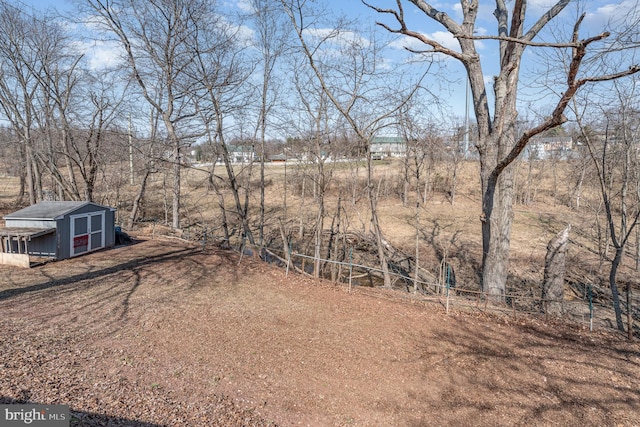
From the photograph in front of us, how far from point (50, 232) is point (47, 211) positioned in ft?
3.61

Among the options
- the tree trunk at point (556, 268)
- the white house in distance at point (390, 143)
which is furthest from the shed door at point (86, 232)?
the tree trunk at point (556, 268)

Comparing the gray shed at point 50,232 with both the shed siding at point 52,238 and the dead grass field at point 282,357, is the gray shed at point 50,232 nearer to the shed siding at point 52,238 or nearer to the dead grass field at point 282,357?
the shed siding at point 52,238

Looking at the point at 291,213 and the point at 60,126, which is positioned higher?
the point at 60,126

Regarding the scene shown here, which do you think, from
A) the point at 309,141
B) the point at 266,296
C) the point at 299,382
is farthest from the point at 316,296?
the point at 309,141

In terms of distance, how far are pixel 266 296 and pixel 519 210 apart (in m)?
19.6

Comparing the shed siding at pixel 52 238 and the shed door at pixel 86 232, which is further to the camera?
the shed door at pixel 86 232

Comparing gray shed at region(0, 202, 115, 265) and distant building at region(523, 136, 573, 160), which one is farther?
distant building at region(523, 136, 573, 160)

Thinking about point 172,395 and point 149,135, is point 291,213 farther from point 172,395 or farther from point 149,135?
point 172,395

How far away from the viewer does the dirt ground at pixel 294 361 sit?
167 inches

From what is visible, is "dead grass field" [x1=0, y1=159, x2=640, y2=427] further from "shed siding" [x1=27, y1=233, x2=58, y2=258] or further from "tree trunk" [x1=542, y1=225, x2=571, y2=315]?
"tree trunk" [x1=542, y1=225, x2=571, y2=315]

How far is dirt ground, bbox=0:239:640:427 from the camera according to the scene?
423cm

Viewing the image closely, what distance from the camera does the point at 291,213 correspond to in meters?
23.8

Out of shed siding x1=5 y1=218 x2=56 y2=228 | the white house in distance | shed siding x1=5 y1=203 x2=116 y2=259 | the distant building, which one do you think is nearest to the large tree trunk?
the white house in distance

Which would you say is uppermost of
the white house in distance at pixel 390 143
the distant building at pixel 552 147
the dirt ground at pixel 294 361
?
the distant building at pixel 552 147
